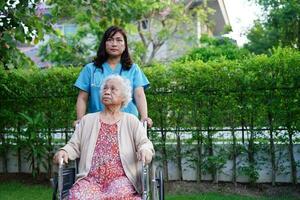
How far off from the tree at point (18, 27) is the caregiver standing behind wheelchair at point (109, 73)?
223 centimetres

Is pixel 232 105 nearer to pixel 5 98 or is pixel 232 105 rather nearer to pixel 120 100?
pixel 120 100

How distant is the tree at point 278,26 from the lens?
12.9 meters

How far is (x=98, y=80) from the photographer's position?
373cm

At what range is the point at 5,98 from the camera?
22.6 ft

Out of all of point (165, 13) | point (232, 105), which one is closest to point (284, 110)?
point (232, 105)

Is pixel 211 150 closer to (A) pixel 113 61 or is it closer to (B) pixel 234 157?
(B) pixel 234 157

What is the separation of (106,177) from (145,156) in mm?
396

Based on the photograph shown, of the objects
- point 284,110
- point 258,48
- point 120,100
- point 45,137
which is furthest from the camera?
point 258,48

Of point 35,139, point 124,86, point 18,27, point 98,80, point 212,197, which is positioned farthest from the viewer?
point 35,139

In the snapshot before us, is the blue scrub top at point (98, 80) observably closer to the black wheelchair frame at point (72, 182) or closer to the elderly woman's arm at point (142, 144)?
the elderly woman's arm at point (142, 144)

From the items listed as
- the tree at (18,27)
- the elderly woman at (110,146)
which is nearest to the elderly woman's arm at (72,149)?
the elderly woman at (110,146)

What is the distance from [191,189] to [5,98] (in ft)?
10.0

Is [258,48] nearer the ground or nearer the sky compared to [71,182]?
nearer the sky

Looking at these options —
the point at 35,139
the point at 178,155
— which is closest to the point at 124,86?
the point at 178,155
